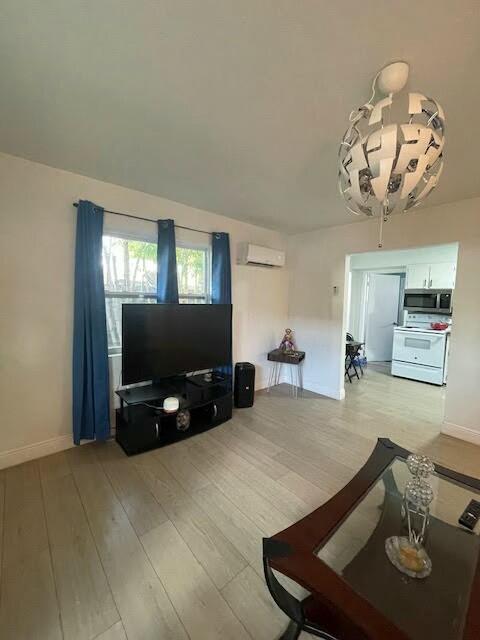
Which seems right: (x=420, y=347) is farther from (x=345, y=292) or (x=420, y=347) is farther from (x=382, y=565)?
(x=382, y=565)

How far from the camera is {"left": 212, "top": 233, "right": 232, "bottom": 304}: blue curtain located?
3.20 m

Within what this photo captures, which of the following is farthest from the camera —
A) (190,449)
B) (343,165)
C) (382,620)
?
(190,449)

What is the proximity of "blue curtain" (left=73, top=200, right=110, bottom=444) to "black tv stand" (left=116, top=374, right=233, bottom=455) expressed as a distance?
0.68ft

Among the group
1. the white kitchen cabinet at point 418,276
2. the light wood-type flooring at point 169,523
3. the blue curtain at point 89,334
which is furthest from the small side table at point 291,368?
the white kitchen cabinet at point 418,276

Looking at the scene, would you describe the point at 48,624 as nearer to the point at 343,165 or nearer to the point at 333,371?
the point at 343,165

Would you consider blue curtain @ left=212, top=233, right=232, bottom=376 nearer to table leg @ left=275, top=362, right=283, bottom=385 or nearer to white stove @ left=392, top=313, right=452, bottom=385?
table leg @ left=275, top=362, right=283, bottom=385

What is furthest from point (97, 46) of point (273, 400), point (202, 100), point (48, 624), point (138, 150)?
point (273, 400)

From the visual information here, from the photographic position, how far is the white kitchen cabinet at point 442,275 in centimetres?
453

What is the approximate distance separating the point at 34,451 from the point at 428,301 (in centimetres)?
590

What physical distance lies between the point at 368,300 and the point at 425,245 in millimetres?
3077

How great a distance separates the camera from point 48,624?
1.11m

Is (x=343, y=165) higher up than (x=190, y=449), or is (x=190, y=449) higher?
(x=343, y=165)

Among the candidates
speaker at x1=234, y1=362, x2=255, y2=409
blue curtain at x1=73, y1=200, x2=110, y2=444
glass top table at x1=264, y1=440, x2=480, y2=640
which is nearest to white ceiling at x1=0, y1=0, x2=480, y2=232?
blue curtain at x1=73, y1=200, x2=110, y2=444

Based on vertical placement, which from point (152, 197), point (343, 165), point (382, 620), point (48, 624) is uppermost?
point (152, 197)
